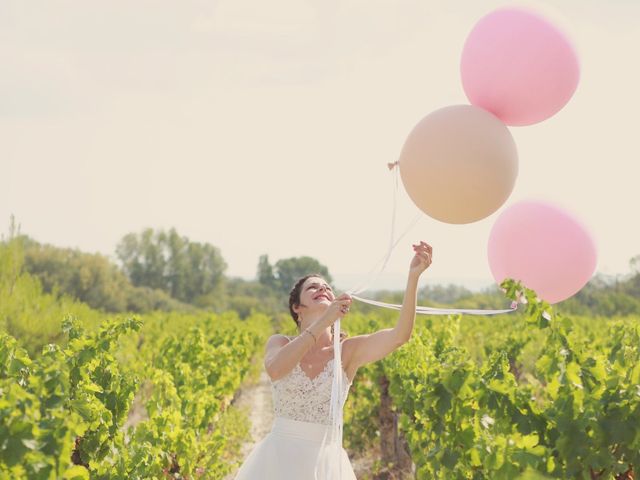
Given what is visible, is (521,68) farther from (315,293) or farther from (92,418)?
(92,418)

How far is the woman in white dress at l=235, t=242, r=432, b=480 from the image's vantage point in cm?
317

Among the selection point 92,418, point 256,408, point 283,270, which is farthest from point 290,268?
point 92,418

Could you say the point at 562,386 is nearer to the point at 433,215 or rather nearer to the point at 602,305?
the point at 433,215

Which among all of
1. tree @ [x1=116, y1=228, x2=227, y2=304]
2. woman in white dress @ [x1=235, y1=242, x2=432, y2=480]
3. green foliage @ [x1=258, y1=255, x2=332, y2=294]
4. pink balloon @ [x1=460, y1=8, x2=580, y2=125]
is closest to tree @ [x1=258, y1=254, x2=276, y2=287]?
green foliage @ [x1=258, y1=255, x2=332, y2=294]

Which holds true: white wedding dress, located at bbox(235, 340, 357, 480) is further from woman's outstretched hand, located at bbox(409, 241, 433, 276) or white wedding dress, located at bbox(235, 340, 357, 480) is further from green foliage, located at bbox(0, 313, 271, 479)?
green foliage, located at bbox(0, 313, 271, 479)

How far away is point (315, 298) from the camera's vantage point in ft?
11.4

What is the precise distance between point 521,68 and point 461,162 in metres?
0.54

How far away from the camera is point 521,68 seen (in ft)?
11.0

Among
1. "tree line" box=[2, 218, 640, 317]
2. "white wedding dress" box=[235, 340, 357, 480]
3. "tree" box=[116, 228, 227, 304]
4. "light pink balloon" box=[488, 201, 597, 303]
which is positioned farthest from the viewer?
"tree" box=[116, 228, 227, 304]

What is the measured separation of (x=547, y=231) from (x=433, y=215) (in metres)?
0.62

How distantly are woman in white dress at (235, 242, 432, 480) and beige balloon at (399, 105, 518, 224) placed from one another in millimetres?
290

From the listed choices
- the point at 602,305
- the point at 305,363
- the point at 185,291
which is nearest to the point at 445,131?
the point at 305,363

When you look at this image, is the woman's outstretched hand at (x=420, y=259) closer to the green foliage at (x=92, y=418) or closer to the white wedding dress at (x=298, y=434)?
the white wedding dress at (x=298, y=434)

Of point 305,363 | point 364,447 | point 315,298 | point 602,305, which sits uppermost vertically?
point 602,305
